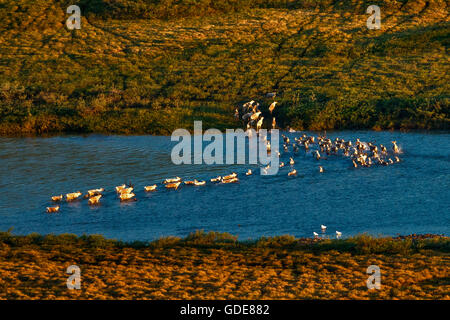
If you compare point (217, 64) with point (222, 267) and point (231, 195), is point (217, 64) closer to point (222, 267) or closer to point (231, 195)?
point (231, 195)

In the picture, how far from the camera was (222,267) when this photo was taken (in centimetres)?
2867

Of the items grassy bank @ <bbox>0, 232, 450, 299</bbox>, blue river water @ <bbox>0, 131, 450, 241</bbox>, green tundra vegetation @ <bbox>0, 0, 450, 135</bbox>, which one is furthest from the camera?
green tundra vegetation @ <bbox>0, 0, 450, 135</bbox>

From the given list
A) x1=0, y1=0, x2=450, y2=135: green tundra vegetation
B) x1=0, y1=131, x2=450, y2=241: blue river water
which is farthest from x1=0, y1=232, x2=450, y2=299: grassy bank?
x1=0, y1=0, x2=450, y2=135: green tundra vegetation

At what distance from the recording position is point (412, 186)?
125 feet

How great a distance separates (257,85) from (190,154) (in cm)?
1742

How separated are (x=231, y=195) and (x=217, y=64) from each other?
31.7 meters

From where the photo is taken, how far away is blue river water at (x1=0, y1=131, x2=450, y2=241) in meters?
33.3

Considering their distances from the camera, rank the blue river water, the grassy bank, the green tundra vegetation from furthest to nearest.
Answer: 1. the green tundra vegetation
2. the blue river water
3. the grassy bank

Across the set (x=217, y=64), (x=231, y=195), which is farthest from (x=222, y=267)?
(x=217, y=64)

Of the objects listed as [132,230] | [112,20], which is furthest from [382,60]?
[132,230]

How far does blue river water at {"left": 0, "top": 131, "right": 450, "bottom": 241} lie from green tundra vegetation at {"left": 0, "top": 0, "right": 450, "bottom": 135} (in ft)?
23.0

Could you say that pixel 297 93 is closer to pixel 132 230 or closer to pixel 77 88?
pixel 77 88

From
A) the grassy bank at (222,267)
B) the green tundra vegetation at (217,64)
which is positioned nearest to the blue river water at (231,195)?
the grassy bank at (222,267)

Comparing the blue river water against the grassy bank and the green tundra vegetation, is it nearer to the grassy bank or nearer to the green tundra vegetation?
the grassy bank
